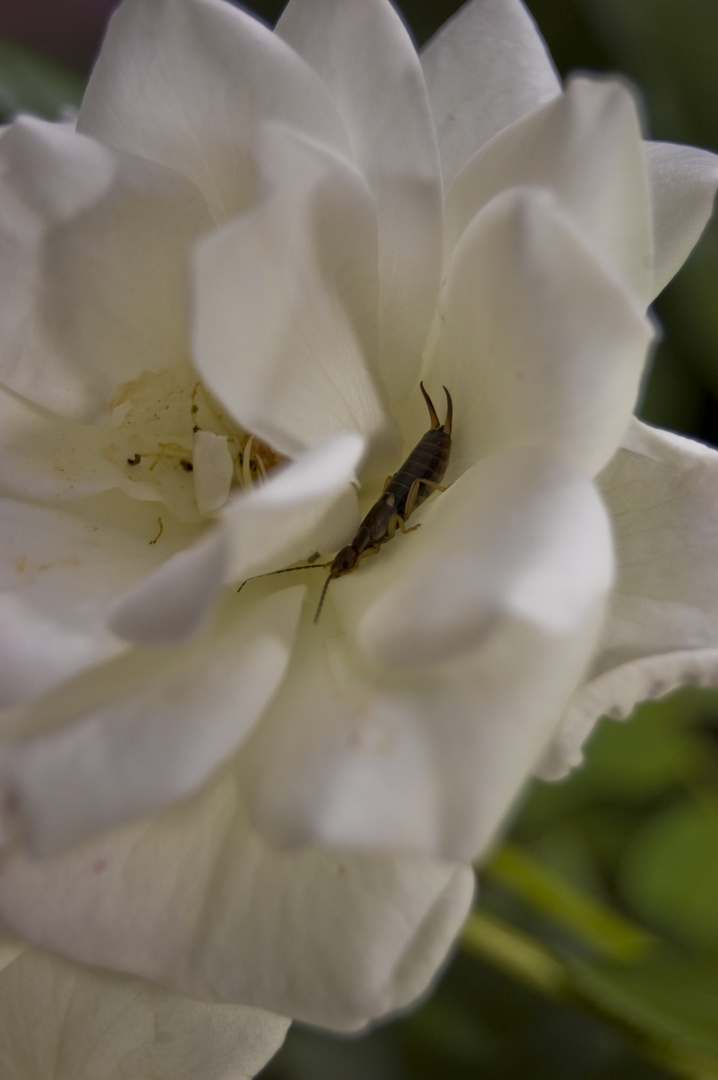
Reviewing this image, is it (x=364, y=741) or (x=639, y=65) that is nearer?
(x=364, y=741)

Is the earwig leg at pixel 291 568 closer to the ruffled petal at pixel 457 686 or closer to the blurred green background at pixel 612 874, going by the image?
the ruffled petal at pixel 457 686

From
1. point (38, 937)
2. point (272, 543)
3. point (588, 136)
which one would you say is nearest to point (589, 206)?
point (588, 136)

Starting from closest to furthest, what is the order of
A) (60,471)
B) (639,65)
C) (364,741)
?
Result: (364,741), (60,471), (639,65)

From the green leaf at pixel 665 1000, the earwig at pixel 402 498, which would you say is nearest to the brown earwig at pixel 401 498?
the earwig at pixel 402 498

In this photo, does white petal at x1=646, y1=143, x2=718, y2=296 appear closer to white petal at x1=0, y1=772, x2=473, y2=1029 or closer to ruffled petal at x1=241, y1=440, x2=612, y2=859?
ruffled petal at x1=241, y1=440, x2=612, y2=859

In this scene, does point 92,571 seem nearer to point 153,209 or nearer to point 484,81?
point 153,209

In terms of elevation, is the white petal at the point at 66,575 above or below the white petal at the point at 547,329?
below
